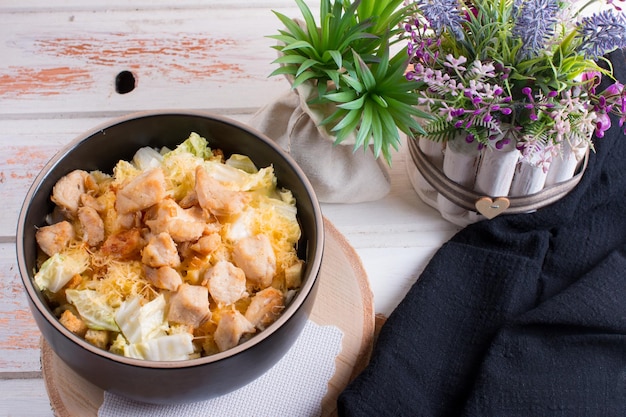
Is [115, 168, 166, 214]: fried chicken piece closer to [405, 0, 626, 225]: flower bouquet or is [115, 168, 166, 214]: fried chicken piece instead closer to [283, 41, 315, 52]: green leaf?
[283, 41, 315, 52]: green leaf

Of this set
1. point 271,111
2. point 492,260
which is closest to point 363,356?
point 492,260

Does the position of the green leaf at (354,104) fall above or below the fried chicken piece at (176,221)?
above

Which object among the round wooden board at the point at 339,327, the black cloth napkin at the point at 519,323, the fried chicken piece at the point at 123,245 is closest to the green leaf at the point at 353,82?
the round wooden board at the point at 339,327

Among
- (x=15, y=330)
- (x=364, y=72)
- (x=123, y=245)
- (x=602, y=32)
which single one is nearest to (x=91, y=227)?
(x=123, y=245)

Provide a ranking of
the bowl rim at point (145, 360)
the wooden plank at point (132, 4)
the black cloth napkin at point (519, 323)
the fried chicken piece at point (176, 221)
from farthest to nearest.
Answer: the wooden plank at point (132, 4)
the black cloth napkin at point (519, 323)
the fried chicken piece at point (176, 221)
the bowl rim at point (145, 360)

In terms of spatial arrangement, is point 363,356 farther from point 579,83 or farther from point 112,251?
point 579,83

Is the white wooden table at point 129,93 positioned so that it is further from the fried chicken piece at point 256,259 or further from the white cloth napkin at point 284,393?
the fried chicken piece at point 256,259
